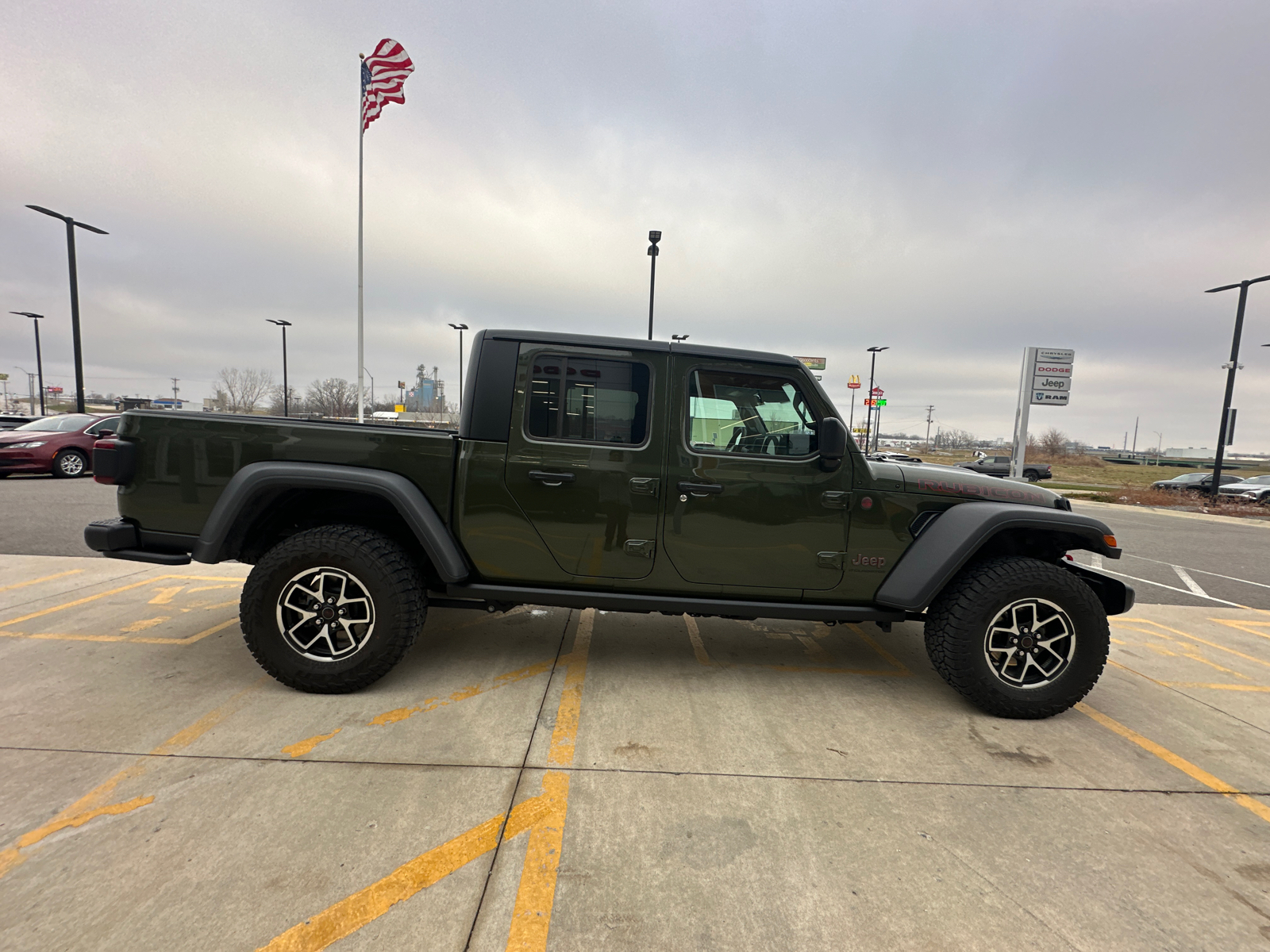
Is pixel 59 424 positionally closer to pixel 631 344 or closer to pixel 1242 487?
pixel 631 344

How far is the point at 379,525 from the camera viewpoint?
10.4 ft

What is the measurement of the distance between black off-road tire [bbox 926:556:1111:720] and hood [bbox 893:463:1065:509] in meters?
0.39

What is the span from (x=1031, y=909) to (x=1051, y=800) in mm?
707

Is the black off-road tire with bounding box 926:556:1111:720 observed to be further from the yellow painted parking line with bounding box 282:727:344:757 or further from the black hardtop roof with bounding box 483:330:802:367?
the yellow painted parking line with bounding box 282:727:344:757

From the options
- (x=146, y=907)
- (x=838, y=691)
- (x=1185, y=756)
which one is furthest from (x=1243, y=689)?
(x=146, y=907)

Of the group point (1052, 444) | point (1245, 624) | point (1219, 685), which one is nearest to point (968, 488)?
point (1219, 685)

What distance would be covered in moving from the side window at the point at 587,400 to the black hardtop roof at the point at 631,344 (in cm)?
9

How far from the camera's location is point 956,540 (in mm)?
2889

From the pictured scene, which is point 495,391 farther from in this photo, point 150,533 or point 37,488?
point 37,488

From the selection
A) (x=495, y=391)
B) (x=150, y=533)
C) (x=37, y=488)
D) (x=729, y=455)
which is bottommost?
(x=37, y=488)

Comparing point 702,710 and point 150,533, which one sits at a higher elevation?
point 150,533

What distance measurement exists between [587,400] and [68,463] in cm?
1424

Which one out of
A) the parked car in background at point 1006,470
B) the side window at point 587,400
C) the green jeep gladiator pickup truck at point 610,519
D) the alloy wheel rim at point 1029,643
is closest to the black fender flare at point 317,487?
the green jeep gladiator pickup truck at point 610,519

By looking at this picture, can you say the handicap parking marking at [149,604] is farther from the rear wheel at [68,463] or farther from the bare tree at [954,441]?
the bare tree at [954,441]
